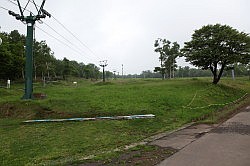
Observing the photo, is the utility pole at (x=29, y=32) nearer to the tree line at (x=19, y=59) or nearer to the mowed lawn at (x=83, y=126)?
the mowed lawn at (x=83, y=126)

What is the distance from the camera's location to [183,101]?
752 inches

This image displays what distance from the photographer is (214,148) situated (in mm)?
7820

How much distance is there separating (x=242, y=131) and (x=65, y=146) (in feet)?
23.2

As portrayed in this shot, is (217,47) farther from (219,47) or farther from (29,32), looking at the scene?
(29,32)

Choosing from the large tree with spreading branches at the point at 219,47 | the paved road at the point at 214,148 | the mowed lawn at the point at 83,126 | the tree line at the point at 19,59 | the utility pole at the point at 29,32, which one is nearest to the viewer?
the paved road at the point at 214,148

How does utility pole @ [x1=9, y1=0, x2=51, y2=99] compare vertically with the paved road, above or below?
above

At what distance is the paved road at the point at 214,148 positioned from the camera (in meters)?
6.53

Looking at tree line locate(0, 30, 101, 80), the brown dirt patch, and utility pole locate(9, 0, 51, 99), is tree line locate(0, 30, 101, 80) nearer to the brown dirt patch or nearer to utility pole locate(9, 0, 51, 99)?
utility pole locate(9, 0, 51, 99)

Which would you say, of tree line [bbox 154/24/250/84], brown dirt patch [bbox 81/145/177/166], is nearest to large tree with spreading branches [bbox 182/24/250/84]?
tree line [bbox 154/24/250/84]

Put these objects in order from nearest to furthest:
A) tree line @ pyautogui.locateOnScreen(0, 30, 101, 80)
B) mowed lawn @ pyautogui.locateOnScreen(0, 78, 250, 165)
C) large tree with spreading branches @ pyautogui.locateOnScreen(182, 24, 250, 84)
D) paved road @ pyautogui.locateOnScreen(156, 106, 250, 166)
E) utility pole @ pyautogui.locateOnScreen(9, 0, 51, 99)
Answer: paved road @ pyautogui.locateOnScreen(156, 106, 250, 166), mowed lawn @ pyautogui.locateOnScreen(0, 78, 250, 165), utility pole @ pyautogui.locateOnScreen(9, 0, 51, 99), large tree with spreading branches @ pyautogui.locateOnScreen(182, 24, 250, 84), tree line @ pyautogui.locateOnScreen(0, 30, 101, 80)

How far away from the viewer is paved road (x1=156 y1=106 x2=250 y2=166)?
6.53 m

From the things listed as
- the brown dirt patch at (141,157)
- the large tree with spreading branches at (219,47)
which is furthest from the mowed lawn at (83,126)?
the large tree with spreading branches at (219,47)

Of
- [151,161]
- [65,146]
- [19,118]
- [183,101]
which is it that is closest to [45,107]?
[19,118]

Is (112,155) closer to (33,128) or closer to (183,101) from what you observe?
(33,128)
